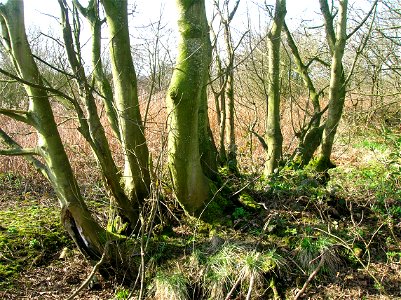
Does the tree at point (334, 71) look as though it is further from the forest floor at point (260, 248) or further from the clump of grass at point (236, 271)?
the clump of grass at point (236, 271)

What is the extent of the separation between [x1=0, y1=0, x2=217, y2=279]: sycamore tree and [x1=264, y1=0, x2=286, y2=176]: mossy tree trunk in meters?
1.56

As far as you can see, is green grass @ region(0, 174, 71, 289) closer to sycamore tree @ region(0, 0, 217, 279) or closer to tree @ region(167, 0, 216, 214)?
sycamore tree @ region(0, 0, 217, 279)

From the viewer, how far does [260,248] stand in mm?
4176

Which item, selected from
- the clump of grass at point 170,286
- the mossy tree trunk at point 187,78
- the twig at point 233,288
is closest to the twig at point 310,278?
the twig at point 233,288

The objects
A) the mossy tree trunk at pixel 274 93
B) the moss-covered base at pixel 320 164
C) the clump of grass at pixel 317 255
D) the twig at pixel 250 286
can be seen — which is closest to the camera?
the twig at pixel 250 286

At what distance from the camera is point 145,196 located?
464 cm

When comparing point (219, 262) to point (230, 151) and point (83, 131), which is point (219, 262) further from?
point (230, 151)

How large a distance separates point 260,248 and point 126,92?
228 centimetres

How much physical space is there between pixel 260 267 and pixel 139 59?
10.0 feet

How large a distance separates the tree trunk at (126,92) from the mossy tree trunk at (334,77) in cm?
273

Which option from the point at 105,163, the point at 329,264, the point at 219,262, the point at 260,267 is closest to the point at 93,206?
the point at 105,163

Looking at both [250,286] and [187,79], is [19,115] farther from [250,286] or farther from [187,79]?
[250,286]

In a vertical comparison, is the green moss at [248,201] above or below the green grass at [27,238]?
above

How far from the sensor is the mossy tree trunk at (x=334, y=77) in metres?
5.10
